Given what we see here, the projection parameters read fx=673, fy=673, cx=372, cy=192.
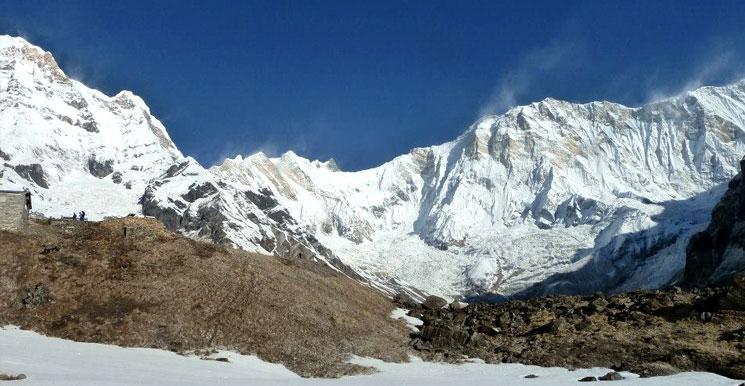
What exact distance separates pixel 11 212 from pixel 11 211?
7 centimetres

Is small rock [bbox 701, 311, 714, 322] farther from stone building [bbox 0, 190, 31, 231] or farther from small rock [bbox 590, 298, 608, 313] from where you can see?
stone building [bbox 0, 190, 31, 231]

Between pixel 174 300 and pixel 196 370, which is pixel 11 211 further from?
pixel 196 370

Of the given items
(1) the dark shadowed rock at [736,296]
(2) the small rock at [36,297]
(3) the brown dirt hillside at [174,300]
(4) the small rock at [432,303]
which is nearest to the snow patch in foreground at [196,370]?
(3) the brown dirt hillside at [174,300]

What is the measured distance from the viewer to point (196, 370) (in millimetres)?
31688

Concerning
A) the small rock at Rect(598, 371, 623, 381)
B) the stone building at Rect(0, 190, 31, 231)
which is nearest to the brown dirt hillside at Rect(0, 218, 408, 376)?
the stone building at Rect(0, 190, 31, 231)

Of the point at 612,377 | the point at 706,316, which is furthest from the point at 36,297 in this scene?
the point at 706,316

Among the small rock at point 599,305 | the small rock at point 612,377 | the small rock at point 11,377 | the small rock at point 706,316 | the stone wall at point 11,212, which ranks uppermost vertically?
the stone wall at point 11,212

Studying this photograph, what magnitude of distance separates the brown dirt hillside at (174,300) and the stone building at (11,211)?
3.68ft

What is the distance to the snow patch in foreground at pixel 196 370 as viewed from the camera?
91.5 ft

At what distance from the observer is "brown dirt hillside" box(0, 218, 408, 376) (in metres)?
36.9

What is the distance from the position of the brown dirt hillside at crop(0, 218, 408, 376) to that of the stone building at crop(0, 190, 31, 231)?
44.2 inches

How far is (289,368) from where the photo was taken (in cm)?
3584

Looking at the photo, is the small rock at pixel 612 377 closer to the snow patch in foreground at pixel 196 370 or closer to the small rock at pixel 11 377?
the snow patch in foreground at pixel 196 370

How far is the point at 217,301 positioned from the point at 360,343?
9.11 m
